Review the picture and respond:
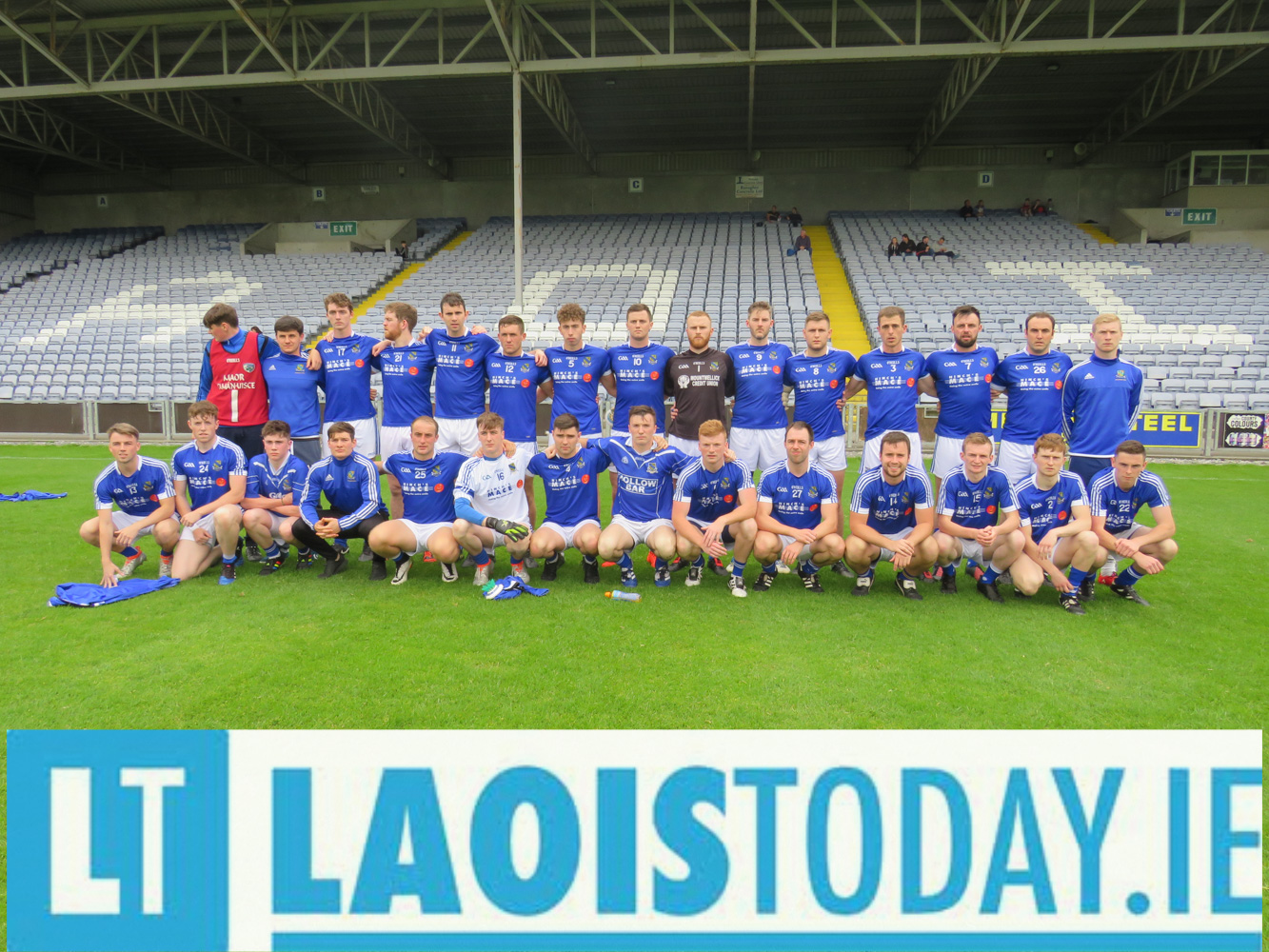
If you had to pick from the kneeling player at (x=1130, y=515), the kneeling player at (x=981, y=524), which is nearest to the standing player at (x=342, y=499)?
the kneeling player at (x=981, y=524)

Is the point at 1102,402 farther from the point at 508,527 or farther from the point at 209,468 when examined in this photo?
the point at 209,468

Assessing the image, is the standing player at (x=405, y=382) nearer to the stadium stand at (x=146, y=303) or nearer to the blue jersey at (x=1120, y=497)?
the blue jersey at (x=1120, y=497)

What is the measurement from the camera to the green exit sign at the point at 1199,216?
2302 centimetres

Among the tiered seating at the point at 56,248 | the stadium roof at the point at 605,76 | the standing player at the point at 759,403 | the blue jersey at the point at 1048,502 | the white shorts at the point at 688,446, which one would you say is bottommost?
the blue jersey at the point at 1048,502

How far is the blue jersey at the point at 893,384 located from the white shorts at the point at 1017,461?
783 millimetres

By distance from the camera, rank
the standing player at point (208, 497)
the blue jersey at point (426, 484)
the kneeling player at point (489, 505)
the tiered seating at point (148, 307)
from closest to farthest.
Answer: the kneeling player at point (489, 505) < the standing player at point (208, 497) < the blue jersey at point (426, 484) < the tiered seating at point (148, 307)

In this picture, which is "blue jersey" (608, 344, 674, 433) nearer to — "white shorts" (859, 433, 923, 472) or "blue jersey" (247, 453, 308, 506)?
"white shorts" (859, 433, 923, 472)

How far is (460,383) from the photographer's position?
6.53 metres

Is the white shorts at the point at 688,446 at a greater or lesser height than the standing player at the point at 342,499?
greater

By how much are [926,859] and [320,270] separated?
23627 mm

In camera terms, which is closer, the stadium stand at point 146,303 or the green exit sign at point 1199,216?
the stadium stand at point 146,303

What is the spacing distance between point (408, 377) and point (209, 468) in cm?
167

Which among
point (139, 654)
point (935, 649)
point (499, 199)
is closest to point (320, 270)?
point (499, 199)

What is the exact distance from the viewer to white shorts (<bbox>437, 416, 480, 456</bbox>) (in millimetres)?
6609
